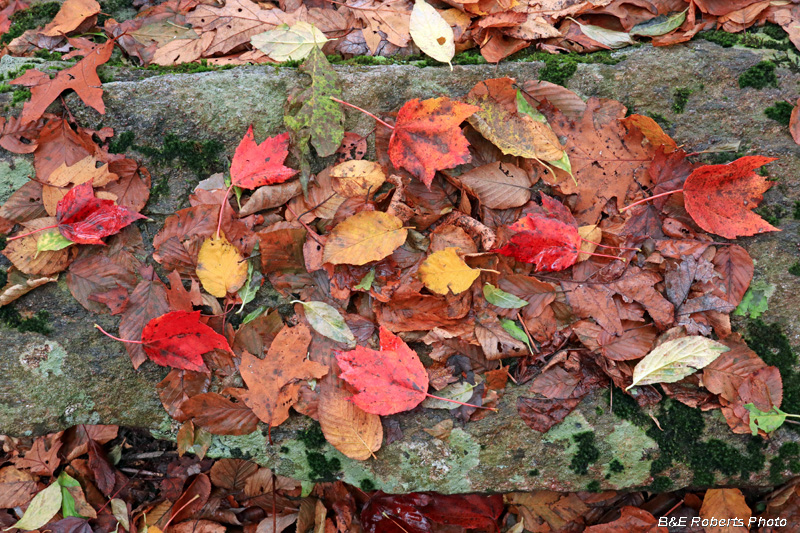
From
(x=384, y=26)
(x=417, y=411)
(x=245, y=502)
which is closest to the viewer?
(x=417, y=411)

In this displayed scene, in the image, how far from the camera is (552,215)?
208 centimetres

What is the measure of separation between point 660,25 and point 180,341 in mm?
2673

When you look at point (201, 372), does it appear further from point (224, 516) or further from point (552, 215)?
point (552, 215)

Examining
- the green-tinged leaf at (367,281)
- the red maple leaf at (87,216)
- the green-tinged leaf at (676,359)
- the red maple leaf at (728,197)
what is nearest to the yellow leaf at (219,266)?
the red maple leaf at (87,216)

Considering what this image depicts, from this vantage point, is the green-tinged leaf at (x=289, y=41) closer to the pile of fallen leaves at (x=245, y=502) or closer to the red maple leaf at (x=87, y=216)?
the red maple leaf at (x=87, y=216)

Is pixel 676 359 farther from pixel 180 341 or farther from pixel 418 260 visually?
pixel 180 341

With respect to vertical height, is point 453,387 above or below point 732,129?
below

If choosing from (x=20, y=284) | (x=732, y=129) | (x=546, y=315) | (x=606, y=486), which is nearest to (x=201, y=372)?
(x=20, y=284)

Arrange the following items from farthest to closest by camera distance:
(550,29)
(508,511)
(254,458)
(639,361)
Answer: (508,511) → (550,29) → (254,458) → (639,361)

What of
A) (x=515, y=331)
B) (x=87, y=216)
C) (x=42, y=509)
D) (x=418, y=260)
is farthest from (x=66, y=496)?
(x=515, y=331)

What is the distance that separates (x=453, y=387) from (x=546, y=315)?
0.50m

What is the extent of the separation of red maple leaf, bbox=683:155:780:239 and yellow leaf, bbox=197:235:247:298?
192cm

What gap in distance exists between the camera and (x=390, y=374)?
2012 mm

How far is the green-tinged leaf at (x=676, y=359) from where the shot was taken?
1.99 metres
